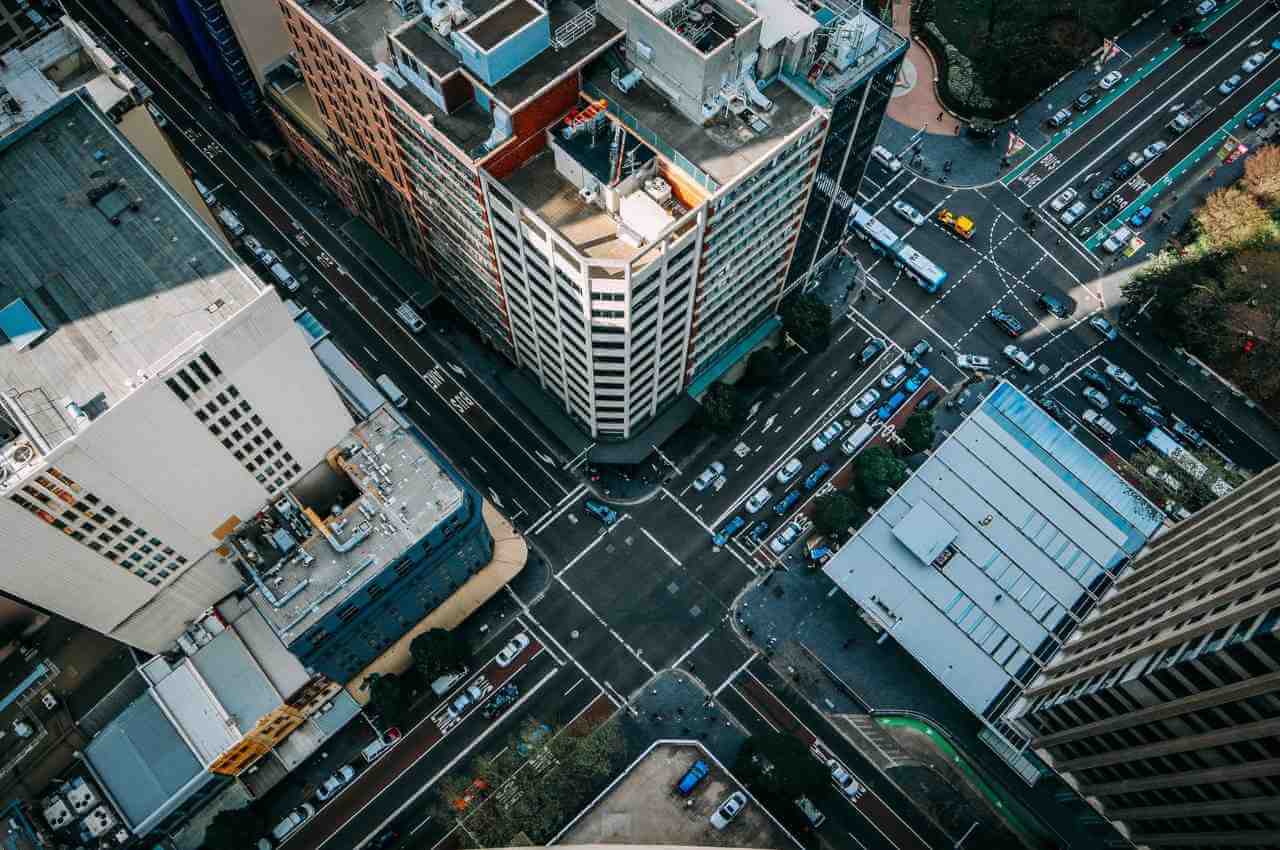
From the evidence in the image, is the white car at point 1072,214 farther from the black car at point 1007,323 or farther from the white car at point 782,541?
the white car at point 782,541

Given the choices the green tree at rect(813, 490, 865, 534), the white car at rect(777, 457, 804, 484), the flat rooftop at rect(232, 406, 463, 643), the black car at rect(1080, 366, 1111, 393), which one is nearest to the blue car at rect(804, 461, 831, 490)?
the white car at rect(777, 457, 804, 484)

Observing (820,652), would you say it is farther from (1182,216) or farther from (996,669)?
(1182,216)

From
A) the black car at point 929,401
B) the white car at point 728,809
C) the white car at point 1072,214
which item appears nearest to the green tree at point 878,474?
the black car at point 929,401

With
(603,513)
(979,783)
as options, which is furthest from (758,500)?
(979,783)

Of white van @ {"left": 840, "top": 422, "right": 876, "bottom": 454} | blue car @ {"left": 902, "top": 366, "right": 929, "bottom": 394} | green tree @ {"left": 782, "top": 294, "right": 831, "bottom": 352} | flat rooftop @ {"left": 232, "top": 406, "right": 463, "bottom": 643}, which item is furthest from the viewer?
blue car @ {"left": 902, "top": 366, "right": 929, "bottom": 394}

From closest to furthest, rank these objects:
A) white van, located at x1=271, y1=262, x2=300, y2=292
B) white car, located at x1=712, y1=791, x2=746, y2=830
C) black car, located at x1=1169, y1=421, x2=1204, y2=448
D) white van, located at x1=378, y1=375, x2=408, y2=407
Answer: white car, located at x1=712, y1=791, x2=746, y2=830 < white van, located at x1=378, y1=375, x2=408, y2=407 < black car, located at x1=1169, y1=421, x2=1204, y2=448 < white van, located at x1=271, y1=262, x2=300, y2=292

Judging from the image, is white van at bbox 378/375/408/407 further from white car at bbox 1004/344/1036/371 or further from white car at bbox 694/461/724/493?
white car at bbox 1004/344/1036/371
